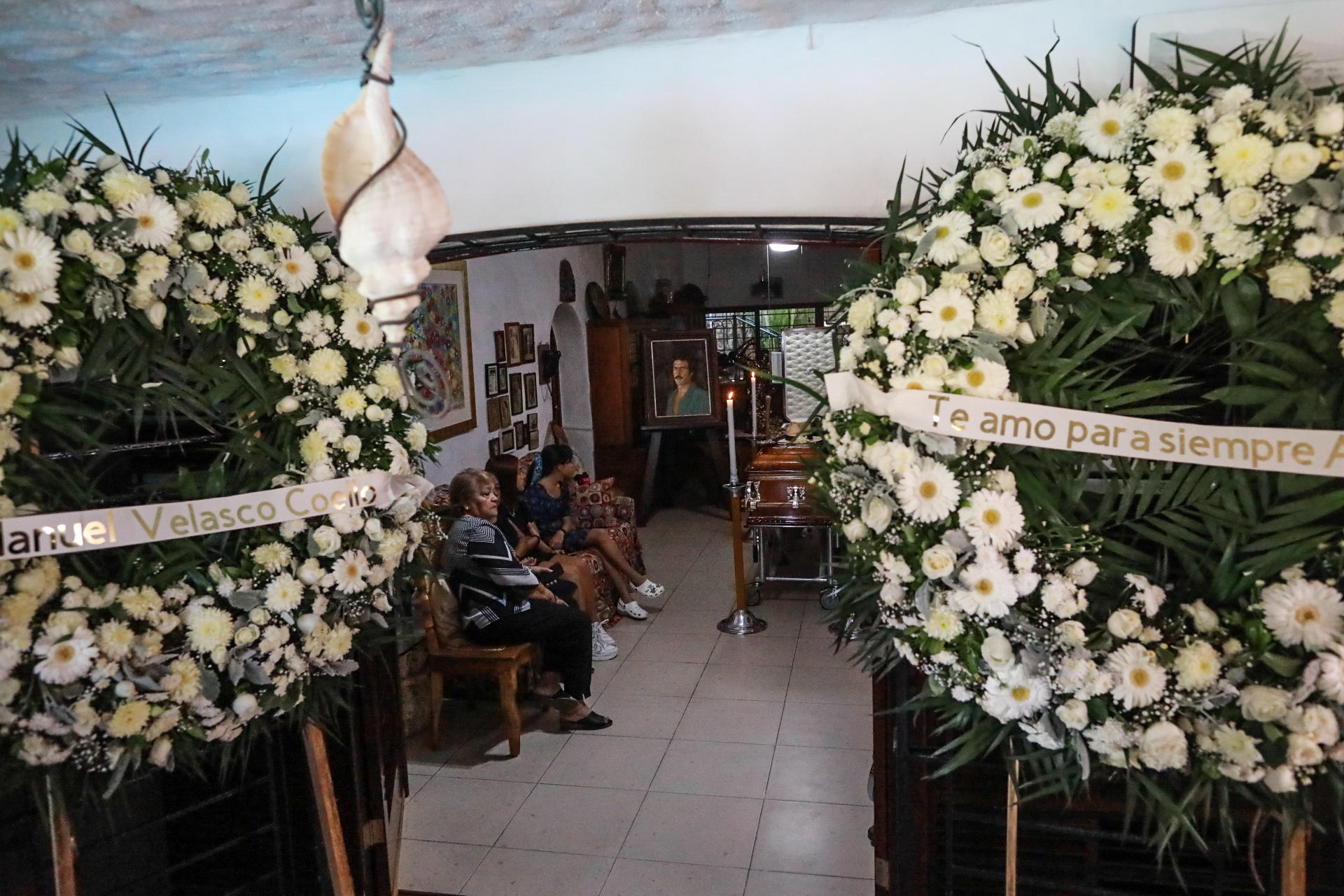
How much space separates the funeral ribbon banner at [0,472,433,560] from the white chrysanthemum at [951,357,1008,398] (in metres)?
1.37

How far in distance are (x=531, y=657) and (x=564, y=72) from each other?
2.50 meters

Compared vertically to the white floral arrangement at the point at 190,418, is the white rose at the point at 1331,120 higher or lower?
higher

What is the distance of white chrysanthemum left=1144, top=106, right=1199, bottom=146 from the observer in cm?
166

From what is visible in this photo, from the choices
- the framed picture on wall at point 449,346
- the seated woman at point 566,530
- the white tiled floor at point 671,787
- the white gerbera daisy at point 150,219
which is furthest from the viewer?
the seated woman at point 566,530

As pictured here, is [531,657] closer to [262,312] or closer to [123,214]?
[262,312]

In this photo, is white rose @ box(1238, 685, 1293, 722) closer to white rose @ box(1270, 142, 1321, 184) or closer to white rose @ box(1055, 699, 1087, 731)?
white rose @ box(1055, 699, 1087, 731)

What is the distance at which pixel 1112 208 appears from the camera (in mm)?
1694

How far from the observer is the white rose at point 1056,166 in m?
1.75

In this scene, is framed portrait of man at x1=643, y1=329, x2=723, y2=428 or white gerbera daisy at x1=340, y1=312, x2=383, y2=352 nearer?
white gerbera daisy at x1=340, y1=312, x2=383, y2=352

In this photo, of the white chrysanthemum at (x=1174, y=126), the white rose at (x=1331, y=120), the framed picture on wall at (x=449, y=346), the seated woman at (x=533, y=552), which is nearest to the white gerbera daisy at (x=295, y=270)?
the white chrysanthemum at (x=1174, y=126)

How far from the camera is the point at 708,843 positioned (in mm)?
3156

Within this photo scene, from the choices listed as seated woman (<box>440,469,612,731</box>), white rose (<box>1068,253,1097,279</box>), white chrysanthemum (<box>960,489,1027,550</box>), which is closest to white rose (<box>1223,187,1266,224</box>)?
white rose (<box>1068,253,1097,279</box>)

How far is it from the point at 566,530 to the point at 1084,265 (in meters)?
4.06

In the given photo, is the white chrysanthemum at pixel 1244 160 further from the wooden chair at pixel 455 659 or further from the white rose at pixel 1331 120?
the wooden chair at pixel 455 659
